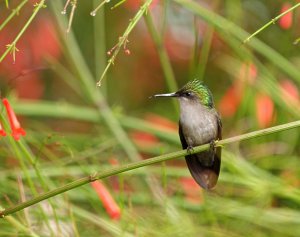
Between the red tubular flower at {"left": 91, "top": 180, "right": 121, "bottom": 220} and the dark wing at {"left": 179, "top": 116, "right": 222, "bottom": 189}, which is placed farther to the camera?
the red tubular flower at {"left": 91, "top": 180, "right": 121, "bottom": 220}

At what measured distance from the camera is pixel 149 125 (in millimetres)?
4578

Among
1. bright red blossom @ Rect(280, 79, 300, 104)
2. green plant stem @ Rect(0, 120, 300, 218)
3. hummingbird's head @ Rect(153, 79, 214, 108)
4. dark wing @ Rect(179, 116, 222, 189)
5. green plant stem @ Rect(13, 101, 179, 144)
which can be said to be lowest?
green plant stem @ Rect(0, 120, 300, 218)

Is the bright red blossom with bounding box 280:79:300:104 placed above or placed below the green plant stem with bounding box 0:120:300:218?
above

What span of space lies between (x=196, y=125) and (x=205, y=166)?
21cm

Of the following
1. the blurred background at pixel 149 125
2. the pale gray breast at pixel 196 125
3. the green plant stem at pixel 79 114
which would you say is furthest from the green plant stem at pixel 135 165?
the green plant stem at pixel 79 114

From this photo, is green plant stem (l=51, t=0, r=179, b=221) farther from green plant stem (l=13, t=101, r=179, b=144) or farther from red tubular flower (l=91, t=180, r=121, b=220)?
red tubular flower (l=91, t=180, r=121, b=220)

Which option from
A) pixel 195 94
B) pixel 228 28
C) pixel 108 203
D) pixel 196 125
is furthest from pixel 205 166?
pixel 228 28

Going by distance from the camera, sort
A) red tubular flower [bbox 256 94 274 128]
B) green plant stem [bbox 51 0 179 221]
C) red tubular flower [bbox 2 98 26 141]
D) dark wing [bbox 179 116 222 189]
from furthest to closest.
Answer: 1. red tubular flower [bbox 256 94 274 128]
2. green plant stem [bbox 51 0 179 221]
3. dark wing [bbox 179 116 222 189]
4. red tubular flower [bbox 2 98 26 141]

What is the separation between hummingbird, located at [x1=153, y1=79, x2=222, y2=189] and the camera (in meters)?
3.42

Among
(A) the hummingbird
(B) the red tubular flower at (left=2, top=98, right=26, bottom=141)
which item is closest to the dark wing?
(A) the hummingbird

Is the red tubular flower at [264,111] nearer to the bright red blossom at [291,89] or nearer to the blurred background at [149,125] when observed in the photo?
the blurred background at [149,125]

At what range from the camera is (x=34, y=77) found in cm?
641

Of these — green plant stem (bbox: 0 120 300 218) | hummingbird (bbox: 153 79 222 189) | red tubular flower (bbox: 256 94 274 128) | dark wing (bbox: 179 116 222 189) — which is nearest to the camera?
green plant stem (bbox: 0 120 300 218)

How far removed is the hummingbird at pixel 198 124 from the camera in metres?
3.42
